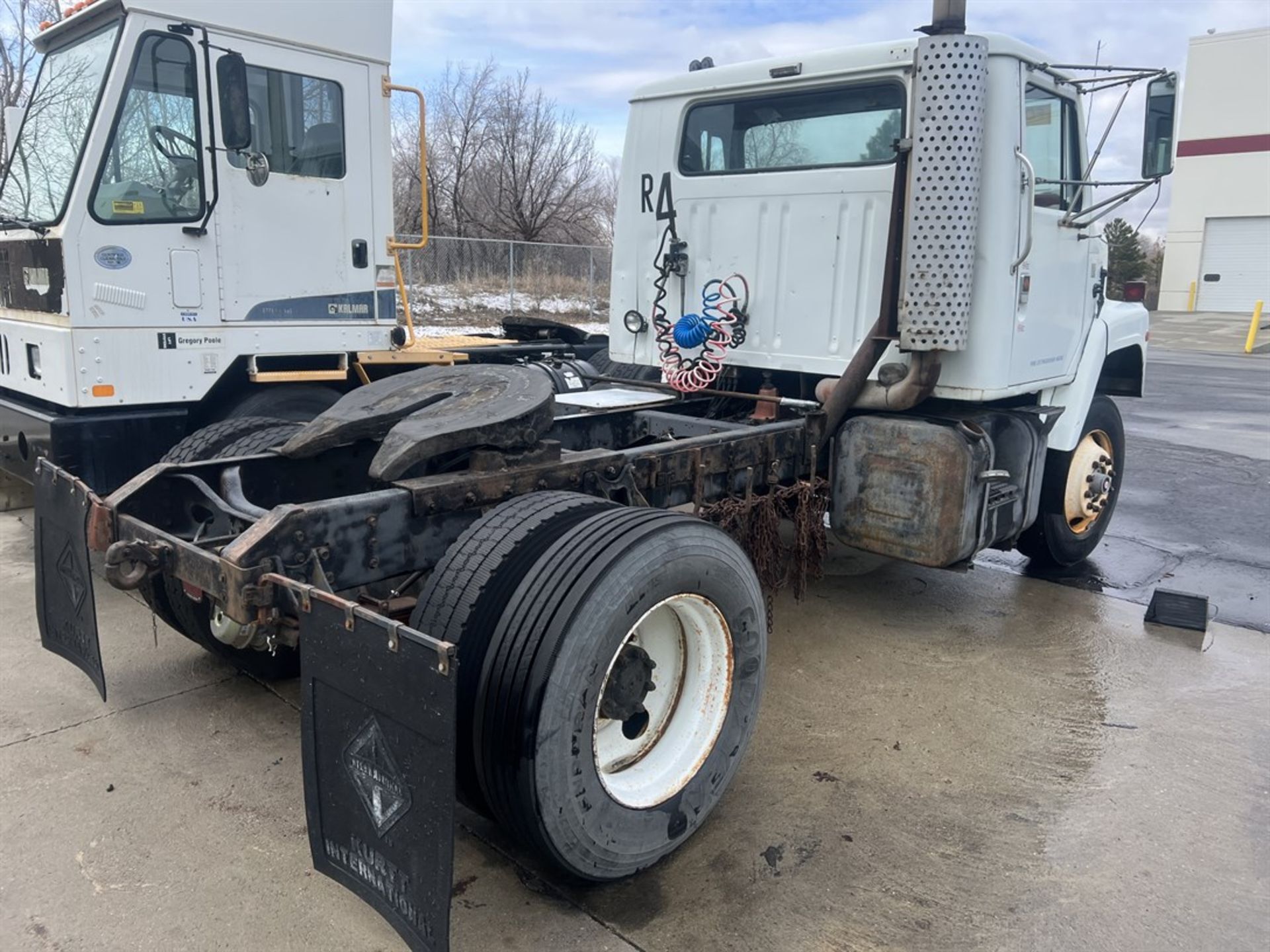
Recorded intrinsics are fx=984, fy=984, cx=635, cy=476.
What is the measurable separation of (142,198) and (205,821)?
366 cm

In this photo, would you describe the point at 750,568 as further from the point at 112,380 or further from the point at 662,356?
the point at 112,380

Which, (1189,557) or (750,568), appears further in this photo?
(1189,557)

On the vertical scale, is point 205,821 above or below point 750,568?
below

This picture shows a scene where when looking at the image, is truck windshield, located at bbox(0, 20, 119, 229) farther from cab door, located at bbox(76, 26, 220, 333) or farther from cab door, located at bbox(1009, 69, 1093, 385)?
cab door, located at bbox(1009, 69, 1093, 385)

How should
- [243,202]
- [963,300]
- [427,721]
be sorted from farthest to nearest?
[243,202] → [963,300] → [427,721]

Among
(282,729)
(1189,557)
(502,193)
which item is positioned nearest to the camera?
(282,729)

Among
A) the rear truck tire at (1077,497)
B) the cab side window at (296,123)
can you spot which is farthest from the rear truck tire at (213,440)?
the rear truck tire at (1077,497)

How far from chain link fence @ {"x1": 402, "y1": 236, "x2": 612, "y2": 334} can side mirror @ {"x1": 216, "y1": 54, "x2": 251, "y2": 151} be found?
39.8 ft

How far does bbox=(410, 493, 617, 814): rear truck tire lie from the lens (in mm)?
2600

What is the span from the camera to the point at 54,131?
18.5ft

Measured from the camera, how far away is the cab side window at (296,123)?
227 inches

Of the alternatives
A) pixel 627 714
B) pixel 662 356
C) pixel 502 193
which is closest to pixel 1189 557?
pixel 662 356

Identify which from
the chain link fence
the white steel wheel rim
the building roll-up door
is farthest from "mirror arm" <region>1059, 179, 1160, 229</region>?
the building roll-up door

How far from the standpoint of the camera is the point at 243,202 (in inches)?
224
